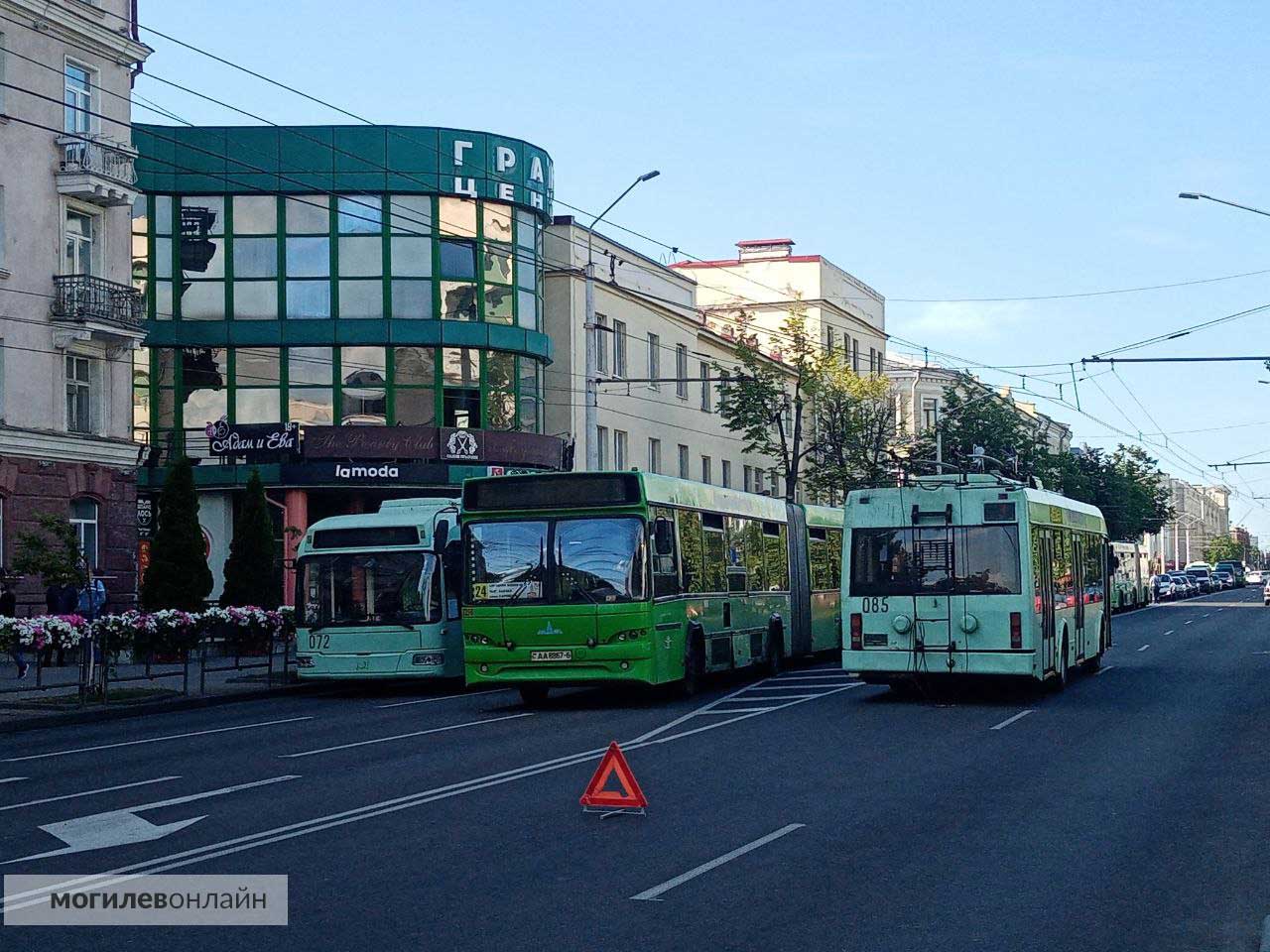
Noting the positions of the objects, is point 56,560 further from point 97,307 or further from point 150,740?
point 97,307

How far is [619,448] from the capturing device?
52.8 m

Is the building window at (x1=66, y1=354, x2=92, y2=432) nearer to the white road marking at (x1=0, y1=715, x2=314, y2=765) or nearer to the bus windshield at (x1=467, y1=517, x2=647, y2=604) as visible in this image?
the white road marking at (x1=0, y1=715, x2=314, y2=765)

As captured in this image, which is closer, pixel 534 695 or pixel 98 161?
pixel 534 695

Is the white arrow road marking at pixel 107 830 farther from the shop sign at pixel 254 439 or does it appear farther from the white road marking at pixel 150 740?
the shop sign at pixel 254 439

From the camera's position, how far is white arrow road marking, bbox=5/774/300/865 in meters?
10.4

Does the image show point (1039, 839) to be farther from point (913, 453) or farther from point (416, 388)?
point (913, 453)

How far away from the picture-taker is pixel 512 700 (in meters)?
23.9

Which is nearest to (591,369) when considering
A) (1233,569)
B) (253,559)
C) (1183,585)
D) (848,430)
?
(253,559)

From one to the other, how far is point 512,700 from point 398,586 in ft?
9.45

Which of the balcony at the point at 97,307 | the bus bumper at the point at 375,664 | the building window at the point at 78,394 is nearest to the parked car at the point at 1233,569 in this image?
the balcony at the point at 97,307

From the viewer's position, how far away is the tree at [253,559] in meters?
37.2

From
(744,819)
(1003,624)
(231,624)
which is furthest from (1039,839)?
(231,624)

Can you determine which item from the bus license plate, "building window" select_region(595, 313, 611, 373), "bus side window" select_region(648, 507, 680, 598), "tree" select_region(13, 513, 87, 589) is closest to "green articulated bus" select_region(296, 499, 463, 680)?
"tree" select_region(13, 513, 87, 589)

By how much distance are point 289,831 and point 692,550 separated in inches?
490
